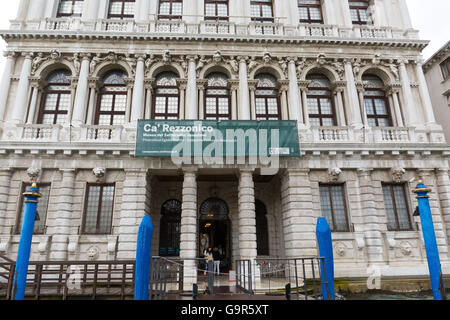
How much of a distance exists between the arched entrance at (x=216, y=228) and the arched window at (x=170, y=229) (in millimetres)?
1525

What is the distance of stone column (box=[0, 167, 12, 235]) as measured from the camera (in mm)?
14992

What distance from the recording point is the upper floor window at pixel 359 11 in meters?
21.1

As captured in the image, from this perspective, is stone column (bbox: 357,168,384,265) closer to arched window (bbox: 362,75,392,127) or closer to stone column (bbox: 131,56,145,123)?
arched window (bbox: 362,75,392,127)

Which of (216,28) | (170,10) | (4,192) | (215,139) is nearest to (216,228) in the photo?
(215,139)

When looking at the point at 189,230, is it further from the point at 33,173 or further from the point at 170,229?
the point at 33,173

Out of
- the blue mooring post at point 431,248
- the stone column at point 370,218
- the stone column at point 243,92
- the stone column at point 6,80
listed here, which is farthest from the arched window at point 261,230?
the stone column at point 6,80

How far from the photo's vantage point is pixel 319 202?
16.3 meters

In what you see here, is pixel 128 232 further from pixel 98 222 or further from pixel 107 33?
pixel 107 33

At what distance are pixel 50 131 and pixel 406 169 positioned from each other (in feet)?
67.9

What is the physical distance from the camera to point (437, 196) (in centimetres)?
1678

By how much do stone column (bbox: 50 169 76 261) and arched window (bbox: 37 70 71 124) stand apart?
4.04m

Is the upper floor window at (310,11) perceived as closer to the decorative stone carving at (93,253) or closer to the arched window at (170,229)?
the arched window at (170,229)

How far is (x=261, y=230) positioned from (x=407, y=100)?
1253cm

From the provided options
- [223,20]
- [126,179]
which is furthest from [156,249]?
[223,20]
